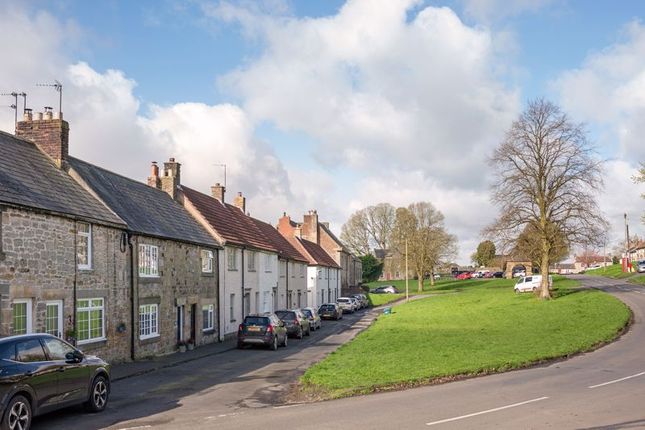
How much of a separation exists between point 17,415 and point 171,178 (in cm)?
2458

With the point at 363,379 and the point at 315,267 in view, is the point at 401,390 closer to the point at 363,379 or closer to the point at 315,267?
the point at 363,379

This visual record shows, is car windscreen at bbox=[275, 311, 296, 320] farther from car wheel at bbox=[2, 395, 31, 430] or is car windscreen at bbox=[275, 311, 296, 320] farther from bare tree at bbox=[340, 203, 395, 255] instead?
bare tree at bbox=[340, 203, 395, 255]

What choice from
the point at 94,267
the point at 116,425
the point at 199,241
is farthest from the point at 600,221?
the point at 116,425

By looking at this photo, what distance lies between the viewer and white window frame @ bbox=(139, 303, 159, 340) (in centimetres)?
2409

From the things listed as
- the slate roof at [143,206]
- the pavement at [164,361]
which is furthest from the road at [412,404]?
the slate roof at [143,206]

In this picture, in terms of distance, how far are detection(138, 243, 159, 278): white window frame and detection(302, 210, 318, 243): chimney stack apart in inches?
2183

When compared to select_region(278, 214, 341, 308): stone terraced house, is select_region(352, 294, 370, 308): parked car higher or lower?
lower

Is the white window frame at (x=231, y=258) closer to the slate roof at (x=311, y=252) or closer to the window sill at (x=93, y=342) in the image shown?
the window sill at (x=93, y=342)

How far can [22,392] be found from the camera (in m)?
10.7

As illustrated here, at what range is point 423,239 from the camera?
8488 centimetres

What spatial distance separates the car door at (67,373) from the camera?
11.9 meters

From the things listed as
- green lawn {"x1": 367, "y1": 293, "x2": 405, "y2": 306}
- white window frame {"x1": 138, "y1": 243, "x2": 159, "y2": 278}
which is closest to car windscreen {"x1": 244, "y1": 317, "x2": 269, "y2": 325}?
white window frame {"x1": 138, "y1": 243, "x2": 159, "y2": 278}

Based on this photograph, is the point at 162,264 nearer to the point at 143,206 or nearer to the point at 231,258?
the point at 143,206

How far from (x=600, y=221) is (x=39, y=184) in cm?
3642
